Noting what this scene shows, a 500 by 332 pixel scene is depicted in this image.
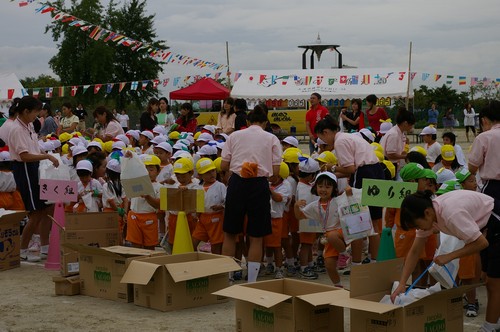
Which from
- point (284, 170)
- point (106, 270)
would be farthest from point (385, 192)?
point (106, 270)

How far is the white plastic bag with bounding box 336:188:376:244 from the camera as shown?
7840 mm

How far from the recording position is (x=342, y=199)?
8055 millimetres

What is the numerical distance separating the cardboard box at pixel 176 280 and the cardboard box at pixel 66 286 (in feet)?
2.80

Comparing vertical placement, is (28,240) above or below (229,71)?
below

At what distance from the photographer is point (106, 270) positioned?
311 inches

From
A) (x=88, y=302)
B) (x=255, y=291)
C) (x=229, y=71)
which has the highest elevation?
(x=229, y=71)

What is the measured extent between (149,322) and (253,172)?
1.88 meters

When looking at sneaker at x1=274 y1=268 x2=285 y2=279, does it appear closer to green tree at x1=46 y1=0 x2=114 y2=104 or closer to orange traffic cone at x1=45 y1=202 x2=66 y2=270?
orange traffic cone at x1=45 y1=202 x2=66 y2=270

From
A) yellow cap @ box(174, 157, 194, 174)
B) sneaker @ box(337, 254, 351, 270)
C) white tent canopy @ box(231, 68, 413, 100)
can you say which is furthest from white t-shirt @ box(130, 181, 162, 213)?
white tent canopy @ box(231, 68, 413, 100)

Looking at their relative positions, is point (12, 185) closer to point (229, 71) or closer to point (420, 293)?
point (420, 293)

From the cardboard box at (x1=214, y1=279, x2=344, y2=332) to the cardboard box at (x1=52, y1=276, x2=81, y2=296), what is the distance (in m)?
2.42

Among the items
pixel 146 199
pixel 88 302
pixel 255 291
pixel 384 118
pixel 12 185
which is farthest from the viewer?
pixel 384 118

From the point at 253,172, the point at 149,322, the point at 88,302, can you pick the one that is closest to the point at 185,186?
the point at 253,172

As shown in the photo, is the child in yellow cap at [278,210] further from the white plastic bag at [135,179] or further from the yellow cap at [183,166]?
the white plastic bag at [135,179]
